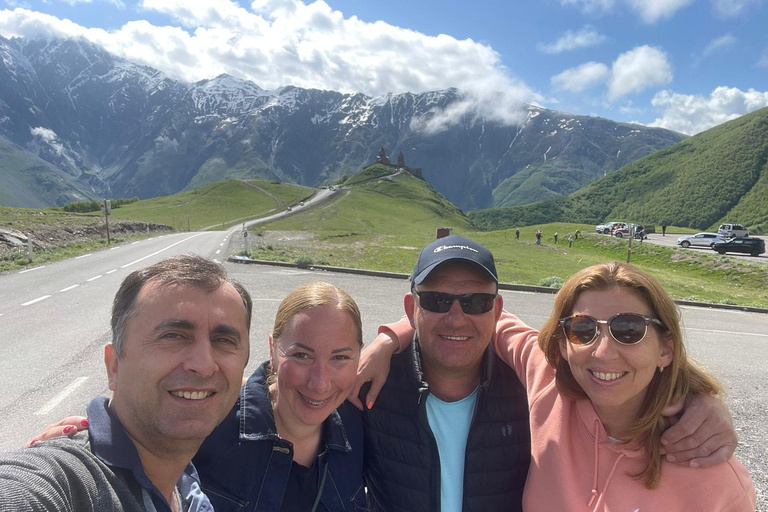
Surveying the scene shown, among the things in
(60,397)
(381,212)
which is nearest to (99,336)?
(60,397)

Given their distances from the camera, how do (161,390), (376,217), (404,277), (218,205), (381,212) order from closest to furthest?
(161,390) < (404,277) < (376,217) < (381,212) < (218,205)

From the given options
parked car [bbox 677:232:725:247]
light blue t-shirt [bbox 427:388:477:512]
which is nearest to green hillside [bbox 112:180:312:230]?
parked car [bbox 677:232:725:247]

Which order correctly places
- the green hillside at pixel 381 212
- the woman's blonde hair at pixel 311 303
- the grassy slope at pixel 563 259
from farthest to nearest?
the green hillside at pixel 381 212
the grassy slope at pixel 563 259
the woman's blonde hair at pixel 311 303

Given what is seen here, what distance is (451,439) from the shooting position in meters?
2.56

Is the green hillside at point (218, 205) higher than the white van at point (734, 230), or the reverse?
the green hillside at point (218, 205)

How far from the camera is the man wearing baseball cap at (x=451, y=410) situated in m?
2.48

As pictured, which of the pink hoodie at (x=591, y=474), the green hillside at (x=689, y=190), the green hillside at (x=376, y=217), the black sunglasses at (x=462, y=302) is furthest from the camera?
the green hillside at (x=689, y=190)

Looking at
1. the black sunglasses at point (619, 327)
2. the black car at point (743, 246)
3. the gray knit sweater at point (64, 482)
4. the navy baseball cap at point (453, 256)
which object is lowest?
the black car at point (743, 246)

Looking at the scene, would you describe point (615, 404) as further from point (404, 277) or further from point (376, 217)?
point (376, 217)

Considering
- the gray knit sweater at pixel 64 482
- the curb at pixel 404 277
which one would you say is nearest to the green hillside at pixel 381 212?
the curb at pixel 404 277

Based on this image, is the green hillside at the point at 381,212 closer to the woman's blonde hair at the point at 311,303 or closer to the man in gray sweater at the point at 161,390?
the woman's blonde hair at the point at 311,303

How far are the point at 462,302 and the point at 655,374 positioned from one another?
1.10 meters

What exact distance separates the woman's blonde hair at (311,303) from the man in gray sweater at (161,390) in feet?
0.91

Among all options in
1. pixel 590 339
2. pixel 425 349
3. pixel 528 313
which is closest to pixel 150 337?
pixel 425 349
